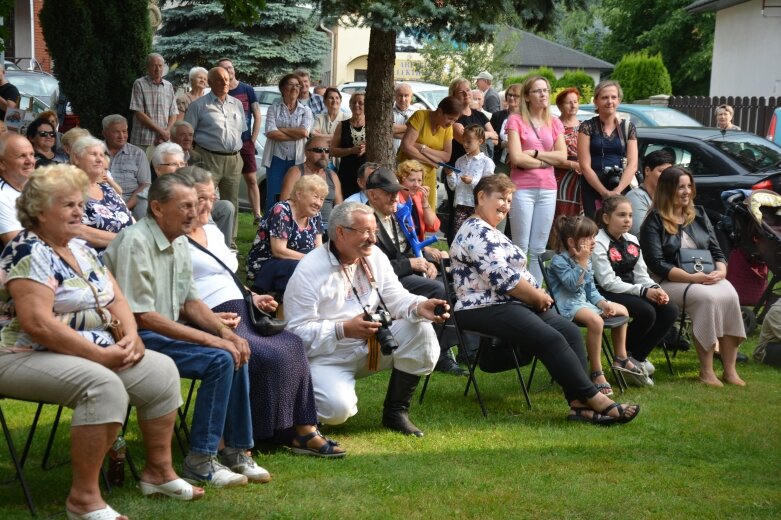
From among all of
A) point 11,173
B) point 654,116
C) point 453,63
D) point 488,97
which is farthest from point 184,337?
point 453,63

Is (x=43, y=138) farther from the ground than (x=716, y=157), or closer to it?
farther from the ground

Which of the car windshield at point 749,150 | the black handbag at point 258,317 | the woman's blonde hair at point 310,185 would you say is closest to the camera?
the black handbag at point 258,317

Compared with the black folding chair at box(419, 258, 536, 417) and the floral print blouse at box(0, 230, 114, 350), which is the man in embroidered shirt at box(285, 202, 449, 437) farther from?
the floral print blouse at box(0, 230, 114, 350)

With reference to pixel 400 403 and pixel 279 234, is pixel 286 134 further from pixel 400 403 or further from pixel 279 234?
pixel 400 403

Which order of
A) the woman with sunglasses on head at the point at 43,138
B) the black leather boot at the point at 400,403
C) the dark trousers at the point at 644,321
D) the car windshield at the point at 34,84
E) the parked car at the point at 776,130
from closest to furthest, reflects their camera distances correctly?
1. the black leather boot at the point at 400,403
2. the dark trousers at the point at 644,321
3. the woman with sunglasses on head at the point at 43,138
4. the parked car at the point at 776,130
5. the car windshield at the point at 34,84

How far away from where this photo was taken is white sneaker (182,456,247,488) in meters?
5.37

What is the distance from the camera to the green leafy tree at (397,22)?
10609mm

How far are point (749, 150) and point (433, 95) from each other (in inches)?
300

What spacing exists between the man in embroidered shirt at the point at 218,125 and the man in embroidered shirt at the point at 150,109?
40 cm

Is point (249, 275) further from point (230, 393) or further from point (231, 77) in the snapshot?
point (231, 77)

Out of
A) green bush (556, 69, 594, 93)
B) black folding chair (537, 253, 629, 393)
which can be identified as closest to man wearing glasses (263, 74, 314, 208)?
black folding chair (537, 253, 629, 393)

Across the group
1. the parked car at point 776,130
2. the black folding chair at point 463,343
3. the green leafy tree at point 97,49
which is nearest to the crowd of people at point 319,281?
the black folding chair at point 463,343

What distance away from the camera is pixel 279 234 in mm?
7824

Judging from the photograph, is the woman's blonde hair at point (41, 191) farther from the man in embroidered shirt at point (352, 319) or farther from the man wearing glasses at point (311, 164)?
the man wearing glasses at point (311, 164)
